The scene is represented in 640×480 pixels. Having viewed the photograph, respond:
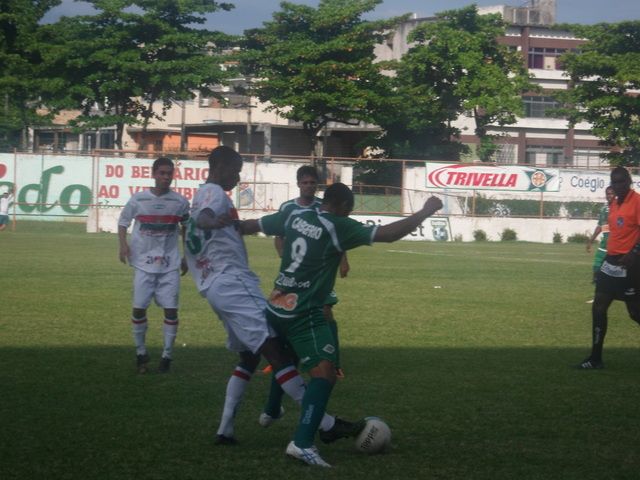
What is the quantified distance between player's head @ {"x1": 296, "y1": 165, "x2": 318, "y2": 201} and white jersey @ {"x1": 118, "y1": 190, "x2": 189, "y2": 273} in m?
1.37

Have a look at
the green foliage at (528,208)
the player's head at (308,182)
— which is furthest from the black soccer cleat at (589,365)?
the green foliage at (528,208)

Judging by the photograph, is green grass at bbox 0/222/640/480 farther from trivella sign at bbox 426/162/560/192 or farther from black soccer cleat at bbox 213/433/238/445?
trivella sign at bbox 426/162/560/192

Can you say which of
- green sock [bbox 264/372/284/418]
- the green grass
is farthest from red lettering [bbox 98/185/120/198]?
green sock [bbox 264/372/284/418]

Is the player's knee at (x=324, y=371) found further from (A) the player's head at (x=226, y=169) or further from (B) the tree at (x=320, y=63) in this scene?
→ (B) the tree at (x=320, y=63)

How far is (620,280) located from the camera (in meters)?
10.6

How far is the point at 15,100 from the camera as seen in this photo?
178ft

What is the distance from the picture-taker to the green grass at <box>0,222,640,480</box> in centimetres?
633

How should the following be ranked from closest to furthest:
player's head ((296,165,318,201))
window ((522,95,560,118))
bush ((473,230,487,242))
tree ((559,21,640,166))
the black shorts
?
player's head ((296,165,318,201)) → the black shorts → bush ((473,230,487,242)) → tree ((559,21,640,166)) → window ((522,95,560,118))

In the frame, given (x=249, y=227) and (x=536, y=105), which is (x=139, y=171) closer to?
(x=249, y=227)

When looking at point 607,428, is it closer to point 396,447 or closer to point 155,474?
point 396,447

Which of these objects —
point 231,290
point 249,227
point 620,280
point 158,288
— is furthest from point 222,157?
point 620,280

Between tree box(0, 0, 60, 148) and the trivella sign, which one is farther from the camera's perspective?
tree box(0, 0, 60, 148)

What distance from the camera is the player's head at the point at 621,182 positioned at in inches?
415

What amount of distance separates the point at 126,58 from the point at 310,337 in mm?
47803
